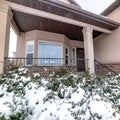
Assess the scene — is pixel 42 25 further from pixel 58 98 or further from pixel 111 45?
pixel 58 98

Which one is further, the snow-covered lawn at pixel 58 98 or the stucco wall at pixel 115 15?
the stucco wall at pixel 115 15

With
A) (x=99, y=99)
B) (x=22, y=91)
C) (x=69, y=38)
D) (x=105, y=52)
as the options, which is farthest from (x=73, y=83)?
(x=69, y=38)

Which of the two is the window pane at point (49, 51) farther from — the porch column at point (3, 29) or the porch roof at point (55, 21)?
the porch column at point (3, 29)

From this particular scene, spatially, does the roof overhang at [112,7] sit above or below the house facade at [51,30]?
above

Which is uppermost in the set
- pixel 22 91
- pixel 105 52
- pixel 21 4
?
pixel 21 4

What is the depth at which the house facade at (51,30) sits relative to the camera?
668 cm

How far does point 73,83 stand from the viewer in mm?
4773

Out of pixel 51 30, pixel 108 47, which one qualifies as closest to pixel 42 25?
pixel 51 30

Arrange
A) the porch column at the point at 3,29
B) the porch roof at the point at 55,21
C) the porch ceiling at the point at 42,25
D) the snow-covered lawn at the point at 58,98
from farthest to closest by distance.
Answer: the porch ceiling at the point at 42,25, the porch roof at the point at 55,21, the porch column at the point at 3,29, the snow-covered lawn at the point at 58,98

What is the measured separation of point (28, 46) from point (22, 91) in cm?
633

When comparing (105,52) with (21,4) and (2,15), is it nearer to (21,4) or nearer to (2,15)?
(21,4)

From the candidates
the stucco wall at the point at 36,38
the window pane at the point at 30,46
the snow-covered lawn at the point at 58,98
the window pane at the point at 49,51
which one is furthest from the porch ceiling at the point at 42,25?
the snow-covered lawn at the point at 58,98

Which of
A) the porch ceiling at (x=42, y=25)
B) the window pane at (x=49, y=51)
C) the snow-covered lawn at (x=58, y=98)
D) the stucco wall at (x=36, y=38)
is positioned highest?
the porch ceiling at (x=42, y=25)

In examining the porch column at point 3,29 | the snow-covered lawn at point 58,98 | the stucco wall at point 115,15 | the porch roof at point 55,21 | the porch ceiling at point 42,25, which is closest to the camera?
the snow-covered lawn at point 58,98
